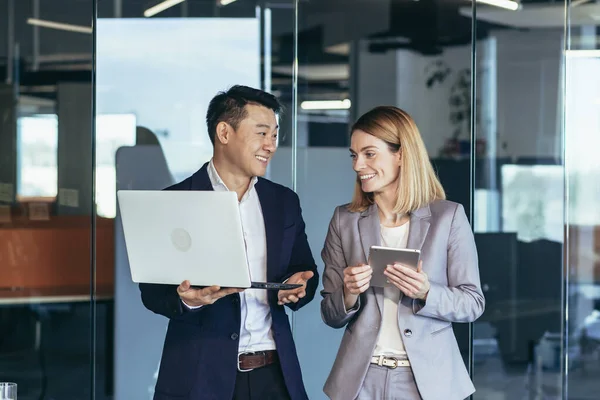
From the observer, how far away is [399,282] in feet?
9.57

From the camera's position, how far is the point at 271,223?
3.32 metres

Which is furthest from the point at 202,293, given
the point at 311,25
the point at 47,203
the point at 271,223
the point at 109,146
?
the point at 311,25

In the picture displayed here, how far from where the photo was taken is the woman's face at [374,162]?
10.2 feet

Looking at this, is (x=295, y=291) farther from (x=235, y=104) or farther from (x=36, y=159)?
(x=36, y=159)

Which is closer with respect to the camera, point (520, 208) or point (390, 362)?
point (390, 362)

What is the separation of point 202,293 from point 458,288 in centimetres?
84

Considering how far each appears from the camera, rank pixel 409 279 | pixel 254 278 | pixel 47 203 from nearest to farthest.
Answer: pixel 409 279, pixel 254 278, pixel 47 203

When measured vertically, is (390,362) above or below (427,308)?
below

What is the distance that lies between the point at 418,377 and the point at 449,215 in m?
0.55

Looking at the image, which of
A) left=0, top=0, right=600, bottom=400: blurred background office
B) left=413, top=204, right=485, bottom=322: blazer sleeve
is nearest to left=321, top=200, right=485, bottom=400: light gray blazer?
left=413, top=204, right=485, bottom=322: blazer sleeve

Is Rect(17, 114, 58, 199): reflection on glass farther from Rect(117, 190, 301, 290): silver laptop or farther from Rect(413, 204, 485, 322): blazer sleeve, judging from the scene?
Rect(413, 204, 485, 322): blazer sleeve

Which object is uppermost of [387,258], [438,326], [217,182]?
[217,182]

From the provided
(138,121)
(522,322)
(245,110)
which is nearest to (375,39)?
(138,121)

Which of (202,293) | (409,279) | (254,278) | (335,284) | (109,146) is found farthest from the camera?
(109,146)
